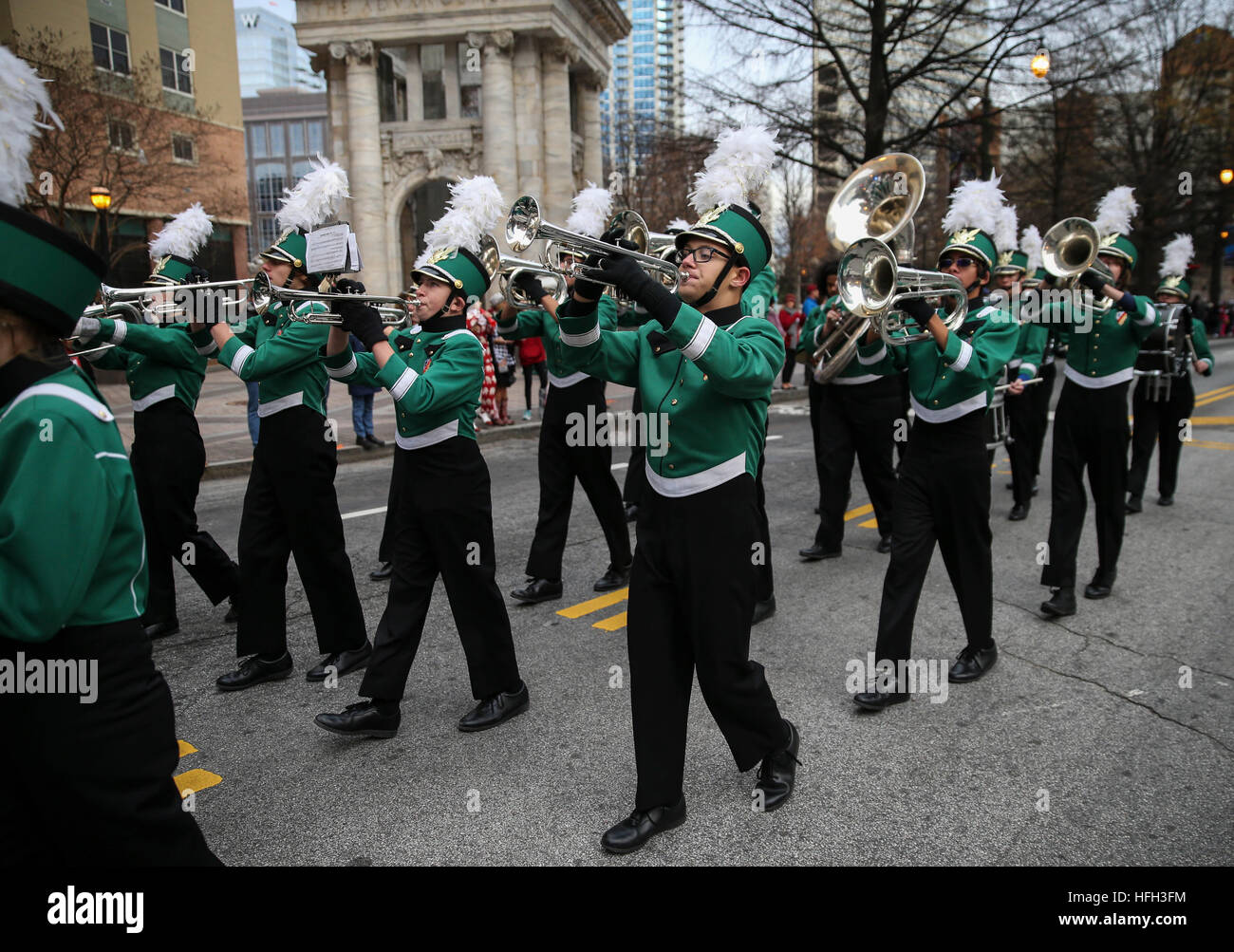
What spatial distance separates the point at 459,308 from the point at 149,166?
66.7ft

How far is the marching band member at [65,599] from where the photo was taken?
196cm

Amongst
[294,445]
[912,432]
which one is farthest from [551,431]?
[912,432]

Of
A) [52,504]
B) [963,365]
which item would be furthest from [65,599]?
[963,365]

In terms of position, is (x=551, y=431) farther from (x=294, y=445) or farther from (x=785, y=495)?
(x=785, y=495)

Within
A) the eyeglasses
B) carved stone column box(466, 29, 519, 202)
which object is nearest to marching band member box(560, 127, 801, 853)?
the eyeglasses

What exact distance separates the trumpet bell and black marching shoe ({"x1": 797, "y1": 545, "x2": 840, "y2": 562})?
2407 mm

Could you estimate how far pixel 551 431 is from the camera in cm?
642

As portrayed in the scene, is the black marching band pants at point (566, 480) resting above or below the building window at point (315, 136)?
below

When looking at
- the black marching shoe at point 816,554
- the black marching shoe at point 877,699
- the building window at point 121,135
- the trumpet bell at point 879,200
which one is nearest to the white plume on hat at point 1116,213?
the trumpet bell at point 879,200

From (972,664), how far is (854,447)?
2797 mm

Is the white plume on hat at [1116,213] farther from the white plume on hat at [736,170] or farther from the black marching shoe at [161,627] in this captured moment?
the black marching shoe at [161,627]

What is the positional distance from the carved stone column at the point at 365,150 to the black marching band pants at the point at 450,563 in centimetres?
2888

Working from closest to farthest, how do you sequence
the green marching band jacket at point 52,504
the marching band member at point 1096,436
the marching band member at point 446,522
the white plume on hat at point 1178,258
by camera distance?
the green marching band jacket at point 52,504, the marching band member at point 446,522, the marching band member at point 1096,436, the white plume on hat at point 1178,258

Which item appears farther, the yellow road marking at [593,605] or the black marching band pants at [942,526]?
the yellow road marking at [593,605]
